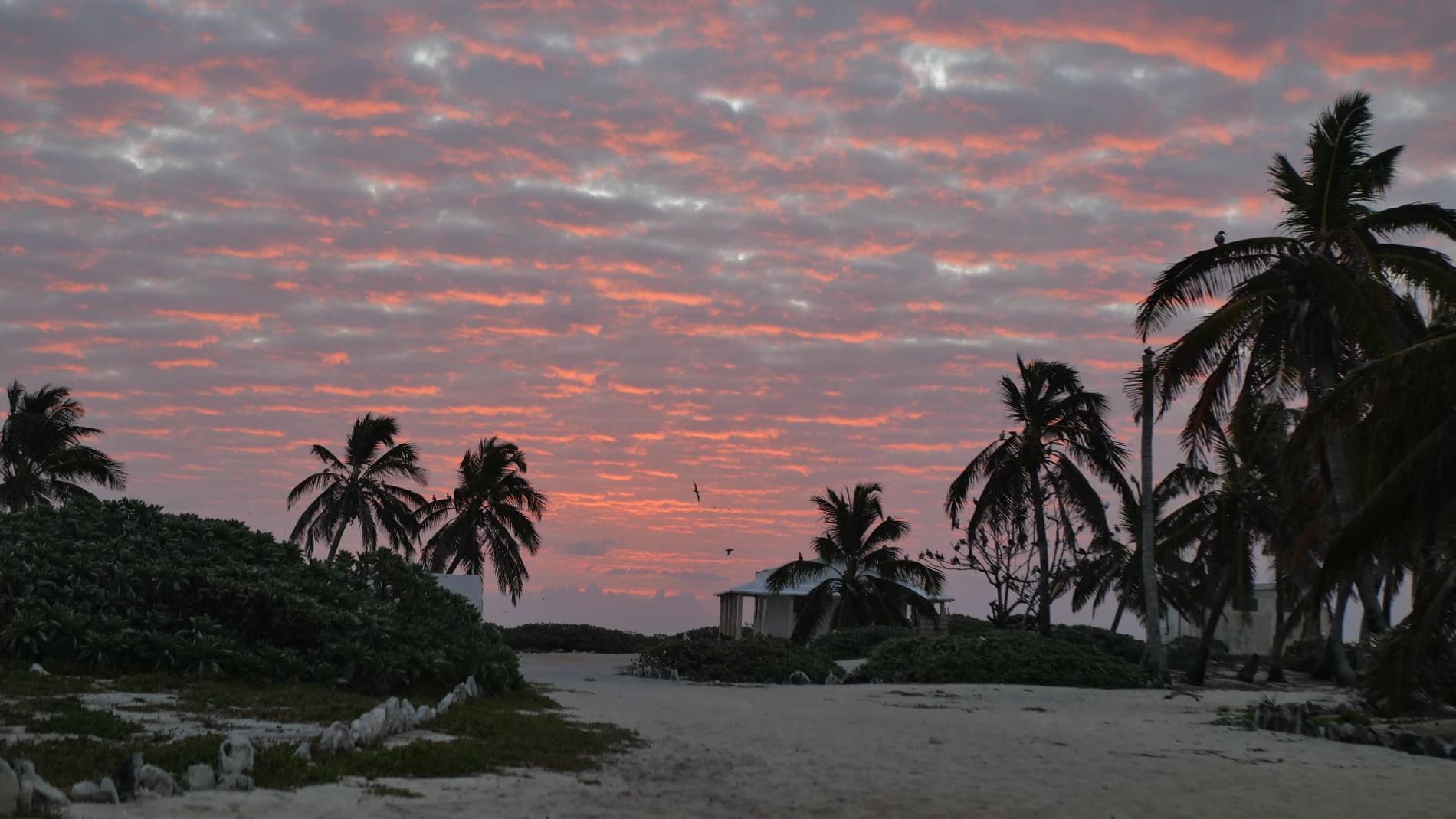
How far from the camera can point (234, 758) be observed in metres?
7.02

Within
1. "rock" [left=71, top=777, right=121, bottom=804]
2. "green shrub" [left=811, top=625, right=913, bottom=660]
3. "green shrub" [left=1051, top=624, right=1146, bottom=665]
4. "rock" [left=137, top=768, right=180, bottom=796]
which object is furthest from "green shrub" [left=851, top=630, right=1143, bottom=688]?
"rock" [left=71, top=777, right=121, bottom=804]

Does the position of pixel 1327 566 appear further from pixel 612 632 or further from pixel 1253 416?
pixel 612 632

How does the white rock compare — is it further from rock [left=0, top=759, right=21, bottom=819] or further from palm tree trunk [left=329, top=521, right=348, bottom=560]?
palm tree trunk [left=329, top=521, right=348, bottom=560]

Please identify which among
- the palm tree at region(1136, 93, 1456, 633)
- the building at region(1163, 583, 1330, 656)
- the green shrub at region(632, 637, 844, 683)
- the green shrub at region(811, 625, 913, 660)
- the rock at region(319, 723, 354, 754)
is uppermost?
the palm tree at region(1136, 93, 1456, 633)

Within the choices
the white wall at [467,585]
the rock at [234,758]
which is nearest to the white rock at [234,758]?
the rock at [234,758]

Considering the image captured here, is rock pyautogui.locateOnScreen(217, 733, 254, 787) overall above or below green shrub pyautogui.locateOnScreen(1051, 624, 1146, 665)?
below

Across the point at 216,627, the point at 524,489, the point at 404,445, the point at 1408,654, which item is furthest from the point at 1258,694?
the point at 404,445

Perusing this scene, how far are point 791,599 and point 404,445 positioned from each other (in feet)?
52.7

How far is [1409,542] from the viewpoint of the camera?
13734 millimetres

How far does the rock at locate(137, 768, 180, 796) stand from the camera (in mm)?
6320

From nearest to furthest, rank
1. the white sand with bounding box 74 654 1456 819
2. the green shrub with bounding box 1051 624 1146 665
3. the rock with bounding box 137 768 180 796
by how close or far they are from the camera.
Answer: the rock with bounding box 137 768 180 796 → the white sand with bounding box 74 654 1456 819 → the green shrub with bounding box 1051 624 1146 665

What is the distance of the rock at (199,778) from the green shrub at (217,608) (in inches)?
290

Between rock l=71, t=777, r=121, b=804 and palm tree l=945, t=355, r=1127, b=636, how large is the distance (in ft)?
97.4

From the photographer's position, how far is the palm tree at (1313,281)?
761 inches
